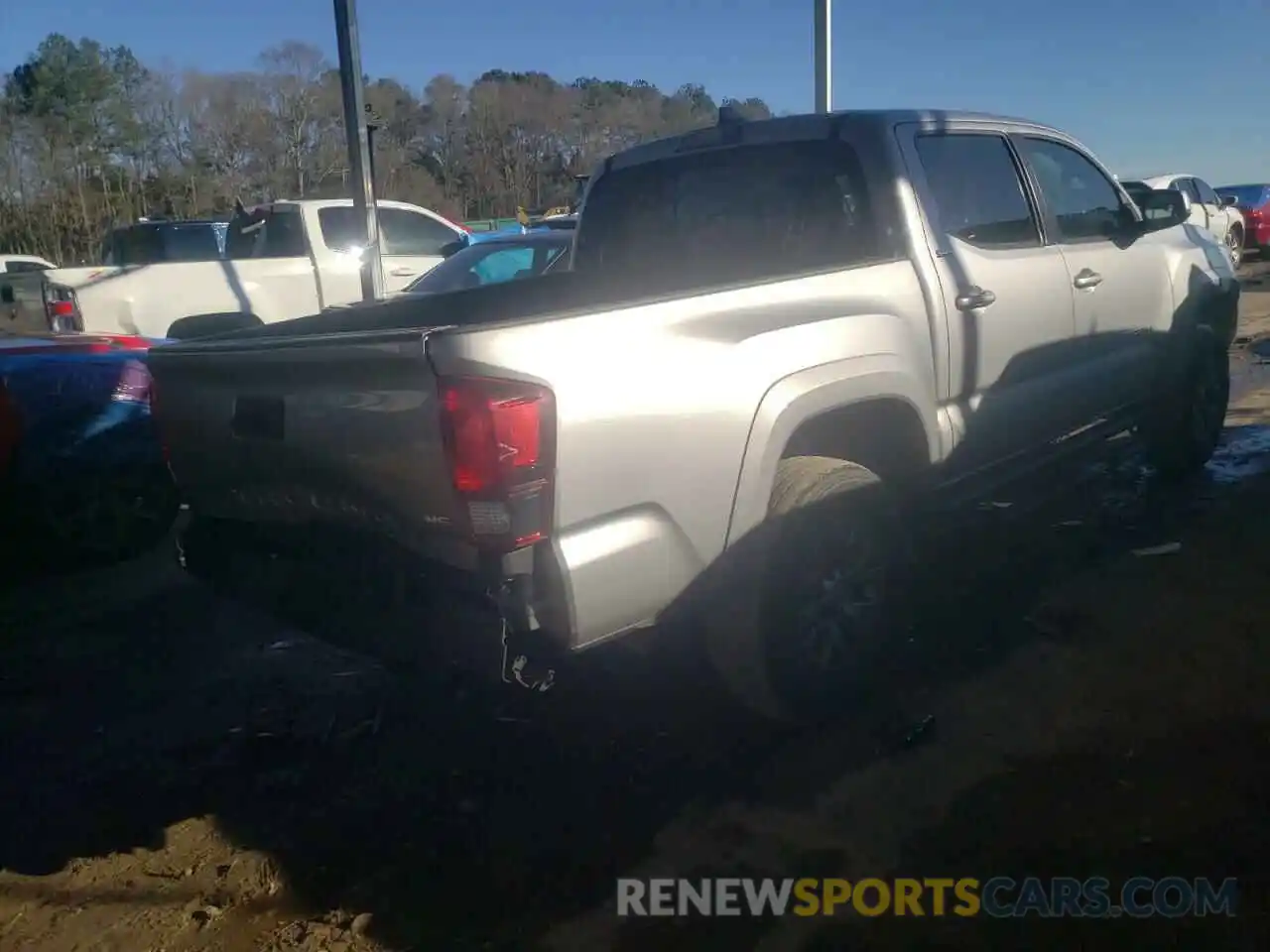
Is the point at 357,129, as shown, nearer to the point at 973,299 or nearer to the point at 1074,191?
the point at 1074,191

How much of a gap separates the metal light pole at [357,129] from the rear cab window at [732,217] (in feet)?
16.9

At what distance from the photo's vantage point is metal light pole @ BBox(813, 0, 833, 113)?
1177 centimetres

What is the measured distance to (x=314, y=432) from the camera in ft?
9.92

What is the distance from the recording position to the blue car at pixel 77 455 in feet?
18.2

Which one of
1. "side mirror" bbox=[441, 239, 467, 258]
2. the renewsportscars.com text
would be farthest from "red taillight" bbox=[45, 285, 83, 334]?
the renewsportscars.com text

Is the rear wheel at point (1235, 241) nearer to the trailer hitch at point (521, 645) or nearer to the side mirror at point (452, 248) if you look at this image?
the side mirror at point (452, 248)

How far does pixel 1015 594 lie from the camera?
15.9 ft

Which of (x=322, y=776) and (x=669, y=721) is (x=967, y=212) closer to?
(x=669, y=721)

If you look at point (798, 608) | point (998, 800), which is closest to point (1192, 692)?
point (998, 800)

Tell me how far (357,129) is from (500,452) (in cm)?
770

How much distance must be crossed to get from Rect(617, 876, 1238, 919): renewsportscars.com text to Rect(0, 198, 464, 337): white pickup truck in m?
6.14

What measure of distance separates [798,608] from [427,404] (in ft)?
4.59

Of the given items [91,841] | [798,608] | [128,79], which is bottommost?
[91,841]

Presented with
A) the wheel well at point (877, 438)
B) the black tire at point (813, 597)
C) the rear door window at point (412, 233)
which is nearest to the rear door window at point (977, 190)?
the wheel well at point (877, 438)
